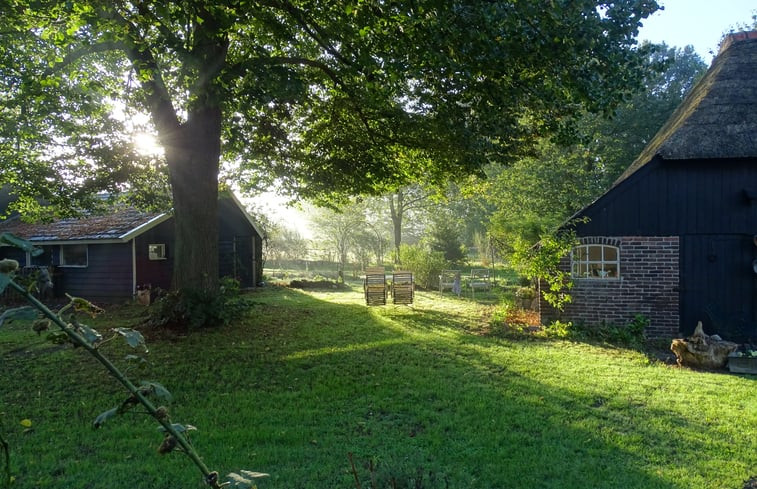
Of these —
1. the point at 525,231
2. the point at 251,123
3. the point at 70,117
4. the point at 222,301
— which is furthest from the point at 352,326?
the point at 525,231

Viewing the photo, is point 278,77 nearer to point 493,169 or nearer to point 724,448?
point 724,448

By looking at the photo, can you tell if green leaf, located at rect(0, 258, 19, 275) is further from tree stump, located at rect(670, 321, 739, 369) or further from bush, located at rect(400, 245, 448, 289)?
A: bush, located at rect(400, 245, 448, 289)

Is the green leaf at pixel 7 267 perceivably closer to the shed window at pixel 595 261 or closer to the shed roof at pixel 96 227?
the shed window at pixel 595 261

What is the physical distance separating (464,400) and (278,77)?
5282mm

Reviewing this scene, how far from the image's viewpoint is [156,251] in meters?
17.0

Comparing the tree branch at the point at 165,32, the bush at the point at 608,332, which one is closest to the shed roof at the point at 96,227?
the tree branch at the point at 165,32

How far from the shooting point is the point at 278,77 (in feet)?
22.9

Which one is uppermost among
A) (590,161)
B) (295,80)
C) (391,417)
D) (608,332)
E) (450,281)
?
(590,161)

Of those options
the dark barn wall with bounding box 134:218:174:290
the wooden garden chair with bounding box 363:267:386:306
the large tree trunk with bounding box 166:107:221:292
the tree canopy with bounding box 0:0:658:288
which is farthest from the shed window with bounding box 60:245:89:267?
the wooden garden chair with bounding box 363:267:386:306

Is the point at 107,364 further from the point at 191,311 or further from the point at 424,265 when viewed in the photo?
the point at 424,265

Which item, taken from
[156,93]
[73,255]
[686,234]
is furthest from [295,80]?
[73,255]

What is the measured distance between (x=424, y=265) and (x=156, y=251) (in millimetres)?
11662

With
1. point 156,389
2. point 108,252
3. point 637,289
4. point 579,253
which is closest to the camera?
point 156,389

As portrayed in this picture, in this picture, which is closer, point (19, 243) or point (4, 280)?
point (4, 280)
